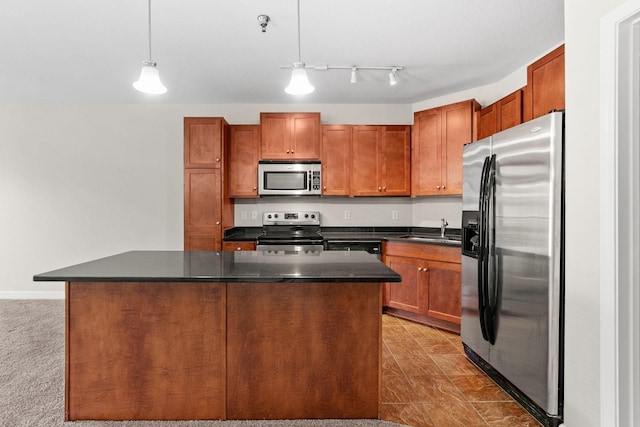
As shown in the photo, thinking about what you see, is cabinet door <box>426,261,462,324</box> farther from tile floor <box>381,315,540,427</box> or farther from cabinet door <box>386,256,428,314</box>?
tile floor <box>381,315,540,427</box>

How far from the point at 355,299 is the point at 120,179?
4.04 meters

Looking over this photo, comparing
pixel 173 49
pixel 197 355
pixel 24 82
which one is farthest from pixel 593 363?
pixel 24 82

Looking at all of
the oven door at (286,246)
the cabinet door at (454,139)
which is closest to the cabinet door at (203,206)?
the oven door at (286,246)

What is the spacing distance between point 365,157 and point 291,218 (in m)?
1.20

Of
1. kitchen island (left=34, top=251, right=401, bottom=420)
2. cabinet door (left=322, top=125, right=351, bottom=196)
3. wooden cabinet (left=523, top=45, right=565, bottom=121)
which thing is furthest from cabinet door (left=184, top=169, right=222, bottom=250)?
wooden cabinet (left=523, top=45, right=565, bottom=121)

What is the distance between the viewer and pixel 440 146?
3947 millimetres

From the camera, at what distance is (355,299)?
193cm

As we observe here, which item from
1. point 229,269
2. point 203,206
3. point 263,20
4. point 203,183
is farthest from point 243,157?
point 229,269

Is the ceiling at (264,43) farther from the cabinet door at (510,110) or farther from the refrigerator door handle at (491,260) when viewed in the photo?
the refrigerator door handle at (491,260)

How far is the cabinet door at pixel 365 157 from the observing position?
4281mm

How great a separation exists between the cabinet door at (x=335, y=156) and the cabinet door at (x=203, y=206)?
4.10ft

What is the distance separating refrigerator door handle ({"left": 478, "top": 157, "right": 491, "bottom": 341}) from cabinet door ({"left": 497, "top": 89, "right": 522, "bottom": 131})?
→ 0.91 m

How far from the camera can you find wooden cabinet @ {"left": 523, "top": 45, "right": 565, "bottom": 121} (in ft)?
8.19

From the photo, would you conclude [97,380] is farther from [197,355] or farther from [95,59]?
[95,59]
